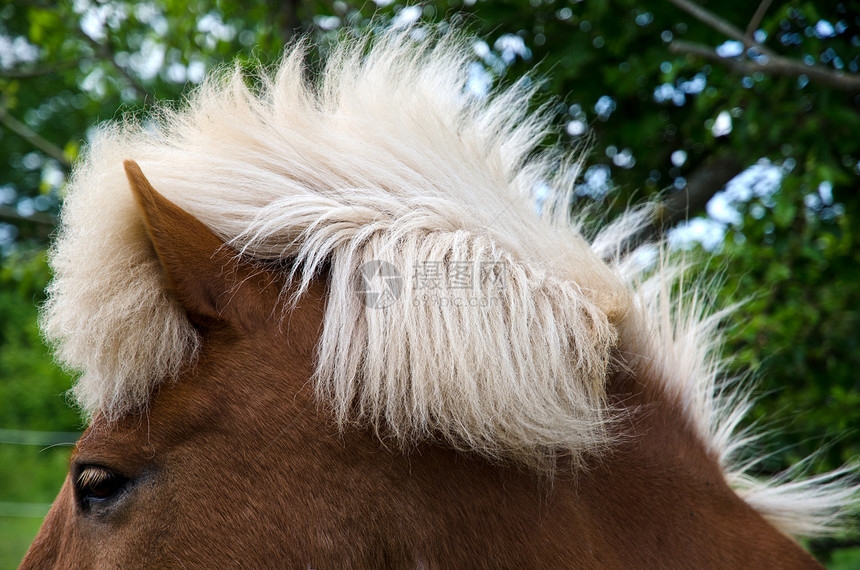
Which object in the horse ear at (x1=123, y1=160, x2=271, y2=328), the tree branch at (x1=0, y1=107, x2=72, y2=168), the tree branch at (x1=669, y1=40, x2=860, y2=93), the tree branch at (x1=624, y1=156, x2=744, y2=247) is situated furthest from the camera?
the tree branch at (x1=0, y1=107, x2=72, y2=168)

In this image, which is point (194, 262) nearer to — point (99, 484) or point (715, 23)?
point (99, 484)

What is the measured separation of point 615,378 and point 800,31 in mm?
1950

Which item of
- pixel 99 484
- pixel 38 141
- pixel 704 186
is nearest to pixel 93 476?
pixel 99 484

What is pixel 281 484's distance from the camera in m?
0.91

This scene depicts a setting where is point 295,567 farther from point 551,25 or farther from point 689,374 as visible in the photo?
point 551,25

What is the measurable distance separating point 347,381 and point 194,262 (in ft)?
0.97

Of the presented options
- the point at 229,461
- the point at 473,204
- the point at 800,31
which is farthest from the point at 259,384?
the point at 800,31

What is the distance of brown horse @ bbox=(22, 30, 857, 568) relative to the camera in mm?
902

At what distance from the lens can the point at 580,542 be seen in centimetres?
94

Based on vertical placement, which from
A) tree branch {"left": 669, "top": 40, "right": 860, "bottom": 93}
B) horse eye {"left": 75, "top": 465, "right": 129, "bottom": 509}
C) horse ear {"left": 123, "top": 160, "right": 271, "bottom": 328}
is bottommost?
tree branch {"left": 669, "top": 40, "right": 860, "bottom": 93}

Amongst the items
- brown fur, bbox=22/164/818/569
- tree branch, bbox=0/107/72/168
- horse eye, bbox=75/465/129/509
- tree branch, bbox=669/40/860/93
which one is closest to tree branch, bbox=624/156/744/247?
tree branch, bbox=669/40/860/93

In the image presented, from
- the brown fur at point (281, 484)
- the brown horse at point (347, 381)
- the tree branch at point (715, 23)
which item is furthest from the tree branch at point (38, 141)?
the tree branch at point (715, 23)

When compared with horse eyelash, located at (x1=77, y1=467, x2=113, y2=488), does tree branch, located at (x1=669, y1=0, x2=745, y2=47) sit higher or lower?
lower

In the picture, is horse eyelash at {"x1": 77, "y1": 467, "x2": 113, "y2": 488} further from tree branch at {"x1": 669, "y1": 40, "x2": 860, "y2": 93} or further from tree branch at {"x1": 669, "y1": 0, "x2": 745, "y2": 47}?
tree branch at {"x1": 669, "y1": 0, "x2": 745, "y2": 47}
